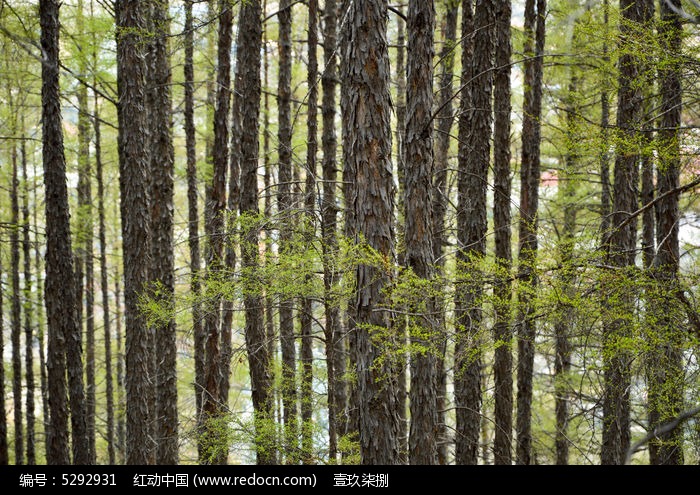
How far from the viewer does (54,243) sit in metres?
8.84

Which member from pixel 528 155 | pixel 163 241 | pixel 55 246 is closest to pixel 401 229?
pixel 528 155

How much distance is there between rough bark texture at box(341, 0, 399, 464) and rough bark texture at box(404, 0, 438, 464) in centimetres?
73

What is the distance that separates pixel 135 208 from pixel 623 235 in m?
7.30

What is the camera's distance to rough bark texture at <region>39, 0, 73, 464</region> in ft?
27.8

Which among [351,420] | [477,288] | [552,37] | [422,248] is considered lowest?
[351,420]

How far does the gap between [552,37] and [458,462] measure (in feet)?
29.1

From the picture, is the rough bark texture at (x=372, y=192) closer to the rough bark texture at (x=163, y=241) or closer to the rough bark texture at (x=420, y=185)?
the rough bark texture at (x=420, y=185)

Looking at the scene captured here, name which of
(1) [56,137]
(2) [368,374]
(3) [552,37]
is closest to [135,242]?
(1) [56,137]

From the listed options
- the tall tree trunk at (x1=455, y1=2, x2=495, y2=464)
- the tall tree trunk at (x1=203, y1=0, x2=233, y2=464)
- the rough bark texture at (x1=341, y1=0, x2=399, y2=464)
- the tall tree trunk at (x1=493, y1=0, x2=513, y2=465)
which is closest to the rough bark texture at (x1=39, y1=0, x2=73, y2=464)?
the tall tree trunk at (x1=203, y1=0, x2=233, y2=464)

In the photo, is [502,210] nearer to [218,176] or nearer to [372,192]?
[372,192]

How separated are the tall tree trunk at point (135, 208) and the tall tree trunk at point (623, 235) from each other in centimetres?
631

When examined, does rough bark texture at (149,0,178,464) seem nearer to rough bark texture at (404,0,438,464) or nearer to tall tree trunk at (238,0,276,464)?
tall tree trunk at (238,0,276,464)

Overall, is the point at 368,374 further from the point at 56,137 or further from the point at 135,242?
the point at 56,137

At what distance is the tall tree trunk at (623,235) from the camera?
4474mm
